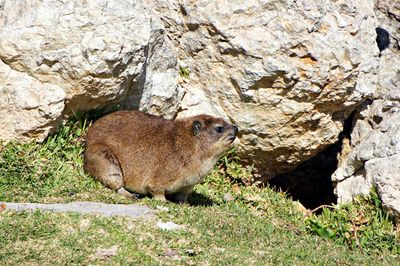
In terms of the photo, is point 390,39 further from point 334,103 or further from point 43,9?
point 43,9

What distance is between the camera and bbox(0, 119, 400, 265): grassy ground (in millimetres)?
6871

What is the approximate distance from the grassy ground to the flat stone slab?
0.56ft

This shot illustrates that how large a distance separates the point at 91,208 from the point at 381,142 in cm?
432

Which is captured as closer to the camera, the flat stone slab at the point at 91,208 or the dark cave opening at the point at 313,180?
the flat stone slab at the point at 91,208

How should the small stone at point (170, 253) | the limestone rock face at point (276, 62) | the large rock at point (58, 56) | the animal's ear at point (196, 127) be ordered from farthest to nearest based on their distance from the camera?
1. the limestone rock face at point (276, 62)
2. the animal's ear at point (196, 127)
3. the large rock at point (58, 56)
4. the small stone at point (170, 253)

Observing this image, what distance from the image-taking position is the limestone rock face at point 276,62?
31.3 feet

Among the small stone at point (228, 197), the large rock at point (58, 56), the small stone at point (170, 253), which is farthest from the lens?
the small stone at point (228, 197)

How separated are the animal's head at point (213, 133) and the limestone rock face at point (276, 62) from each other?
0.93m

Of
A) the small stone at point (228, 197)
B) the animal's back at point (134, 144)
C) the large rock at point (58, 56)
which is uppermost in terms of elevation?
the large rock at point (58, 56)

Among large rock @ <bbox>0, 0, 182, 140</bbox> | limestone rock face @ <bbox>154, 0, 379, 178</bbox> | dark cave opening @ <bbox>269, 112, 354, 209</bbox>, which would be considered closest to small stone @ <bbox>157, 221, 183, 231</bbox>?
large rock @ <bbox>0, 0, 182, 140</bbox>

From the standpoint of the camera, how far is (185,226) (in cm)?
783

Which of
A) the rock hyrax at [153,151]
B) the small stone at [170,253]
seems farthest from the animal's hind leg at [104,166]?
the small stone at [170,253]

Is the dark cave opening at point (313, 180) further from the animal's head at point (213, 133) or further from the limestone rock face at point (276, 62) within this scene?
the animal's head at point (213, 133)

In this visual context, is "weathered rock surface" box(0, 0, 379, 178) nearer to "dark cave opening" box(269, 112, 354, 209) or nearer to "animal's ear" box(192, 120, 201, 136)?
"animal's ear" box(192, 120, 201, 136)
